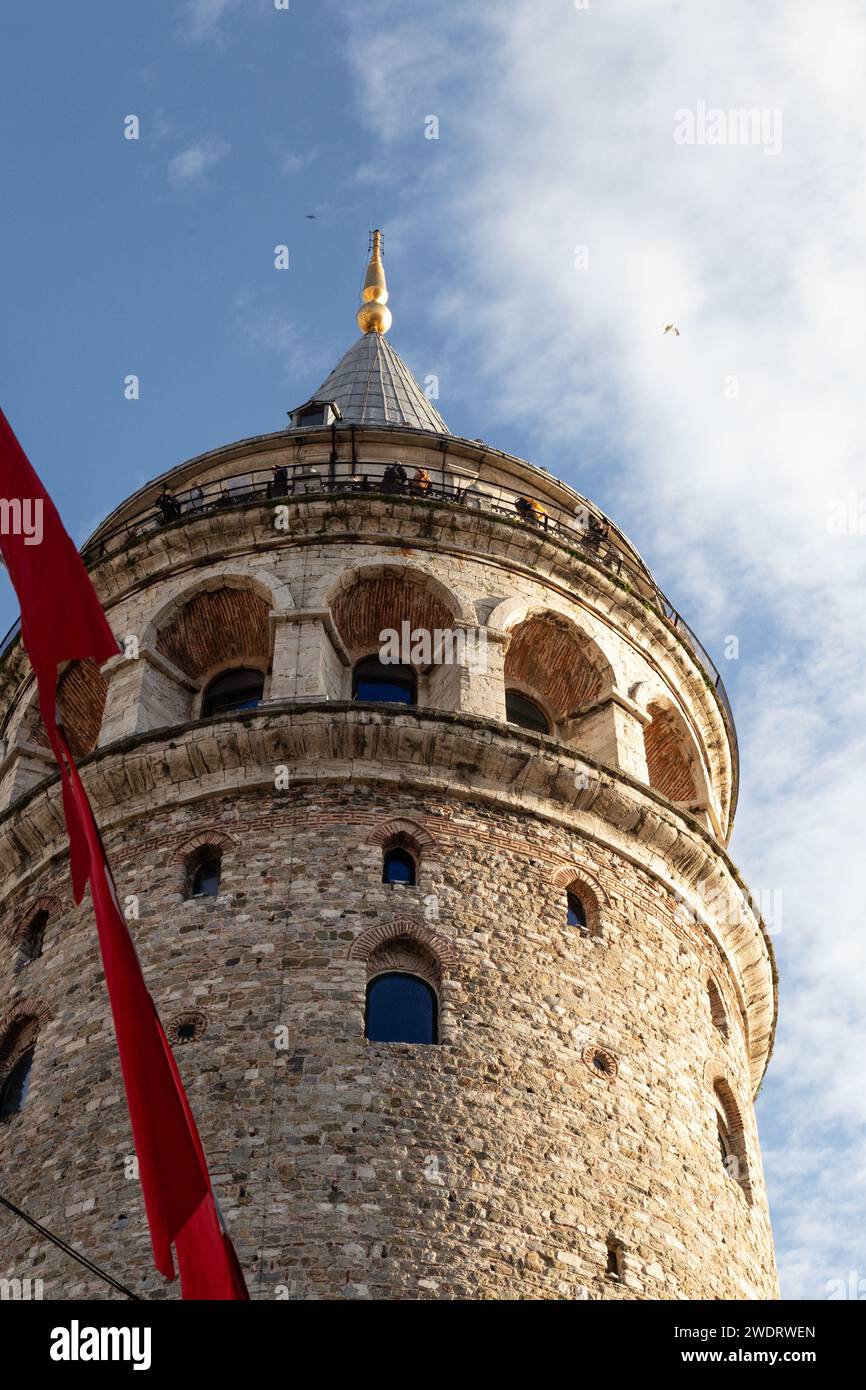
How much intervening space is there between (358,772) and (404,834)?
1.03m

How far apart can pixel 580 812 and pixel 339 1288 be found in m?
7.76

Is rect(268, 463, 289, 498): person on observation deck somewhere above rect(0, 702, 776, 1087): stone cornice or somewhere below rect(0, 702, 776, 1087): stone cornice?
above

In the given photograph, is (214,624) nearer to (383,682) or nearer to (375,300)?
(383,682)

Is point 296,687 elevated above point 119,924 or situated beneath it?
elevated above

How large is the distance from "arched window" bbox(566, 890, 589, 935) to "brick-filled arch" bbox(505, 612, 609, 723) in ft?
15.1

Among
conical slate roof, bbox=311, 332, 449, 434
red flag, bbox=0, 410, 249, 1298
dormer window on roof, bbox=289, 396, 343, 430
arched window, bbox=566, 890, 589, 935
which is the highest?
conical slate roof, bbox=311, 332, 449, 434

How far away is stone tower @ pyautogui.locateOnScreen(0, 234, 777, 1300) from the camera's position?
18.2 m

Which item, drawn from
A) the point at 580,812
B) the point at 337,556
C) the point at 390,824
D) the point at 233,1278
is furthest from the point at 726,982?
the point at 233,1278

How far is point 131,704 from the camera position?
25.0 meters

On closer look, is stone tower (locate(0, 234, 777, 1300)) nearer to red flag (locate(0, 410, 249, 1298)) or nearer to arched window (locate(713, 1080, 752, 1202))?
arched window (locate(713, 1080, 752, 1202))

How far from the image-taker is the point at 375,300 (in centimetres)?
3828

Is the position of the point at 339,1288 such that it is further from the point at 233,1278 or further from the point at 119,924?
the point at 119,924

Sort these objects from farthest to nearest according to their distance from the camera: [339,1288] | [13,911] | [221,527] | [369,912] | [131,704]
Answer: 1. [221,527]
2. [131,704]
3. [13,911]
4. [369,912]
5. [339,1288]

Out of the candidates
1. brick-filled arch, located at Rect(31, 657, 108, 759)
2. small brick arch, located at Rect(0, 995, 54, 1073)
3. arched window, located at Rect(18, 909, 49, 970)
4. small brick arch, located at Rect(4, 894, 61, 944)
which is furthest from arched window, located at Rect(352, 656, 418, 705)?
small brick arch, located at Rect(0, 995, 54, 1073)
